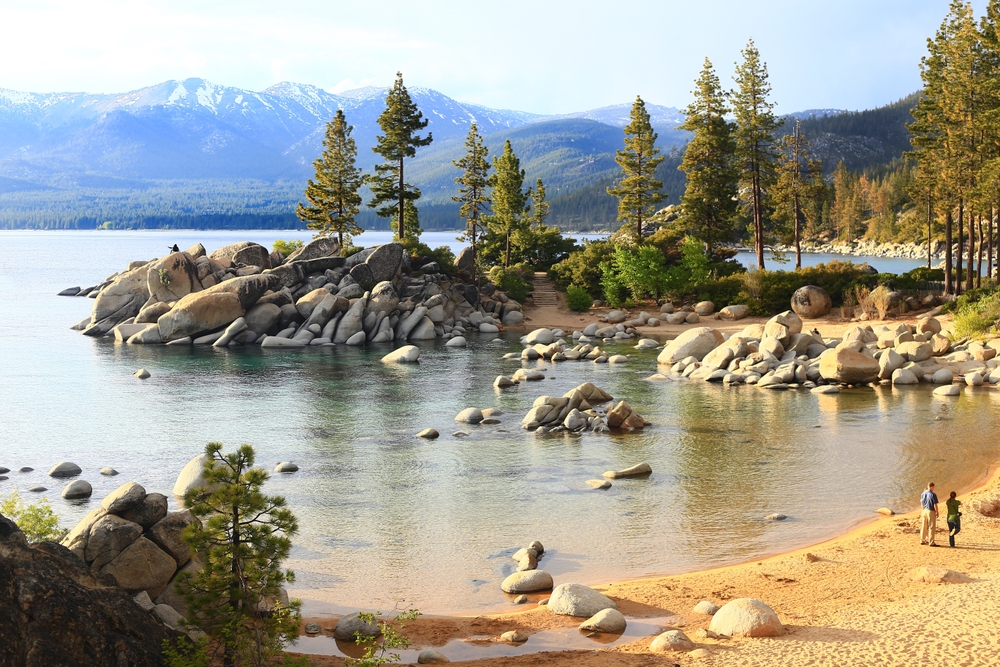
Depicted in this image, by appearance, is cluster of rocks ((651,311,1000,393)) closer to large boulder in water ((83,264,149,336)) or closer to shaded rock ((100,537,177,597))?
shaded rock ((100,537,177,597))

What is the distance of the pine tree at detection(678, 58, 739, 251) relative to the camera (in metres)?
63.3

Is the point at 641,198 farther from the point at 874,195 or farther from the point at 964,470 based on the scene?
the point at 874,195

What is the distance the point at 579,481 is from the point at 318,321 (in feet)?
113

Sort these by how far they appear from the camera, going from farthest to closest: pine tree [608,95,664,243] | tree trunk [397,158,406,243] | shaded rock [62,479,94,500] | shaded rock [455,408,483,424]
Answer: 1. pine tree [608,95,664,243]
2. tree trunk [397,158,406,243]
3. shaded rock [455,408,483,424]
4. shaded rock [62,479,94,500]

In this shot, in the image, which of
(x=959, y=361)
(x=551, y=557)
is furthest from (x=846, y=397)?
(x=551, y=557)

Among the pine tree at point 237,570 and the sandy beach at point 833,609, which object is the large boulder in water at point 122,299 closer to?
the sandy beach at point 833,609

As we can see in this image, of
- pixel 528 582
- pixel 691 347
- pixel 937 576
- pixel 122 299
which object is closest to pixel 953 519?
pixel 937 576

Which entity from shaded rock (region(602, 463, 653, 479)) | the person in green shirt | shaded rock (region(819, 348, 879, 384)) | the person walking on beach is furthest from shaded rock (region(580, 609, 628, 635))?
shaded rock (region(819, 348, 879, 384))

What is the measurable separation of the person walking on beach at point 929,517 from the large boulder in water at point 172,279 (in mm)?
49614

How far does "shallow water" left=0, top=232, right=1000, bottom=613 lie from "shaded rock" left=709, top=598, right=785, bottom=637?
138 inches

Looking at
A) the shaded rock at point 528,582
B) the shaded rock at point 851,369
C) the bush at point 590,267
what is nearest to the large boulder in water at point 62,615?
the shaded rock at point 528,582

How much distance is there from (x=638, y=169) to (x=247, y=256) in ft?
106

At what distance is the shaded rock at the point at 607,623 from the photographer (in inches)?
511

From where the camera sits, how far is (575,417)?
29.1 meters
